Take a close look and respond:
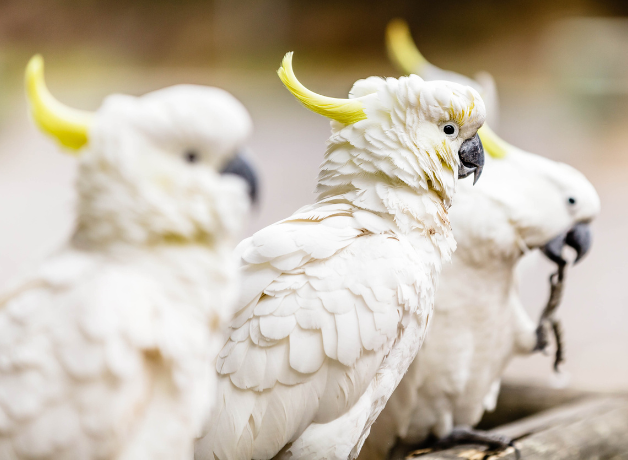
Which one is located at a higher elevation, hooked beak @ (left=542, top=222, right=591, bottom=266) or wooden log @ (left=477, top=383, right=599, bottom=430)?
hooked beak @ (left=542, top=222, right=591, bottom=266)

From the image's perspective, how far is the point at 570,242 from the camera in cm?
189

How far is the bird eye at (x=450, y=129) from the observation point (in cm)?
135

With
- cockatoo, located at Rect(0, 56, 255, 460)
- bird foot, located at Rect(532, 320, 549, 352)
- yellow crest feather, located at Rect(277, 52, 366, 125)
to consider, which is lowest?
Answer: bird foot, located at Rect(532, 320, 549, 352)

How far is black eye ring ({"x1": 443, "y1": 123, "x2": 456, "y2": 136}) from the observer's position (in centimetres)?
135

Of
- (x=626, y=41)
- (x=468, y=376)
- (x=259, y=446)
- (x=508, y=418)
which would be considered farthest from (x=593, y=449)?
(x=626, y=41)

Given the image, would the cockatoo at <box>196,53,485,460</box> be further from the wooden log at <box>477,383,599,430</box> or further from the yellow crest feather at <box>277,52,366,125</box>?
the wooden log at <box>477,383,599,430</box>

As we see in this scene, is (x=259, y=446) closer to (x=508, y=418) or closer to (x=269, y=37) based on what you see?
(x=508, y=418)

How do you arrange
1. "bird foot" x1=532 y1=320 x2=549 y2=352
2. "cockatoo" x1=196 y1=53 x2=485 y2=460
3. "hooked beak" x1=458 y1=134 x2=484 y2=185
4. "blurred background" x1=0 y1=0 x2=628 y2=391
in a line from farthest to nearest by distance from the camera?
"blurred background" x1=0 y1=0 x2=628 y2=391
"bird foot" x1=532 y1=320 x2=549 y2=352
"hooked beak" x1=458 y1=134 x2=484 y2=185
"cockatoo" x1=196 y1=53 x2=485 y2=460

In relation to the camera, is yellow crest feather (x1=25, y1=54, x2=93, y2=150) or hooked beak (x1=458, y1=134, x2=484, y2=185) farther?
hooked beak (x1=458, y1=134, x2=484, y2=185)

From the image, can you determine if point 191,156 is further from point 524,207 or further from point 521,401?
point 521,401

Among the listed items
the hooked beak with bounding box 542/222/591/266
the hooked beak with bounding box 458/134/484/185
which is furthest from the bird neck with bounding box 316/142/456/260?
the hooked beak with bounding box 542/222/591/266

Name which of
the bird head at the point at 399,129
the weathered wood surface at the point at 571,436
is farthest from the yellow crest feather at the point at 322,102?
the weathered wood surface at the point at 571,436

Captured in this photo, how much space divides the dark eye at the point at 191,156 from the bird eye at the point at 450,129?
2.35ft

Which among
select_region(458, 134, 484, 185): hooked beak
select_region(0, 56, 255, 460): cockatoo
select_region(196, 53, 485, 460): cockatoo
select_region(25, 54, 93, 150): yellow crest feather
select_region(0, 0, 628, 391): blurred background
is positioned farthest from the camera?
select_region(0, 0, 628, 391): blurred background
